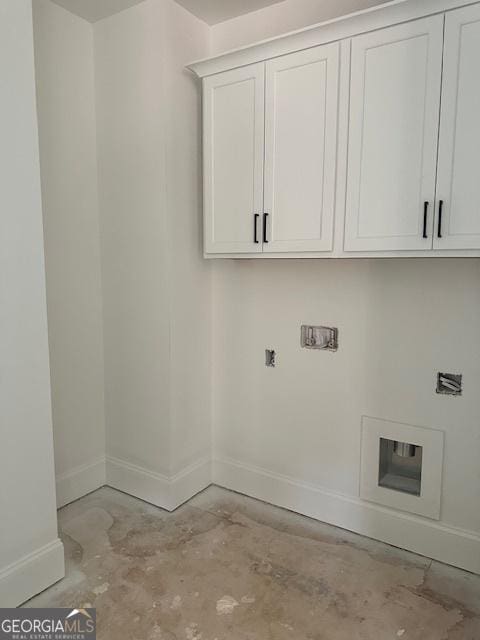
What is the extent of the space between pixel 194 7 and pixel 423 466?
2584 mm

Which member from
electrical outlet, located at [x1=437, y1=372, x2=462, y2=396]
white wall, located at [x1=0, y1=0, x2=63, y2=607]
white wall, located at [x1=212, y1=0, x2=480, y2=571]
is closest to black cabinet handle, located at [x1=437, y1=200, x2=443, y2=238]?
white wall, located at [x1=212, y1=0, x2=480, y2=571]

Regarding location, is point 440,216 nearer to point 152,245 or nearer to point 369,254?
point 369,254

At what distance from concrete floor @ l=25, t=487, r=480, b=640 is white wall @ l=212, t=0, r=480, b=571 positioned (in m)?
0.18

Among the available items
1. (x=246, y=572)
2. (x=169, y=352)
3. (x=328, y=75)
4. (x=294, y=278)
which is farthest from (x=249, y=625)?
(x=328, y=75)

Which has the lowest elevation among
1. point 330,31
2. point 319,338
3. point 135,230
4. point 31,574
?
point 31,574

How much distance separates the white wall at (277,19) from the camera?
7.07ft

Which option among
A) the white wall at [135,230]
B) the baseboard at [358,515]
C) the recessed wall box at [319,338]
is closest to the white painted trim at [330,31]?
the white wall at [135,230]

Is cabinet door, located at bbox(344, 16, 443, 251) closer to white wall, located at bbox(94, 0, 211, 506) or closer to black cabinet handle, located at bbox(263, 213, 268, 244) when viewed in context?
black cabinet handle, located at bbox(263, 213, 268, 244)

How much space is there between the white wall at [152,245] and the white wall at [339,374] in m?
0.22

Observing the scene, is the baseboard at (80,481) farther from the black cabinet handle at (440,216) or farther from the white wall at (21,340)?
the black cabinet handle at (440,216)

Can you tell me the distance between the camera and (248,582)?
1.99 m

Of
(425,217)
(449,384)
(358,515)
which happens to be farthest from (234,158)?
(358,515)

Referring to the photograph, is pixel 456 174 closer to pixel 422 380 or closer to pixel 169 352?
pixel 422 380

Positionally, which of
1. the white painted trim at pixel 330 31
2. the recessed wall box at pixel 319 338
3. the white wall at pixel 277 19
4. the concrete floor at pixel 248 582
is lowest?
the concrete floor at pixel 248 582
